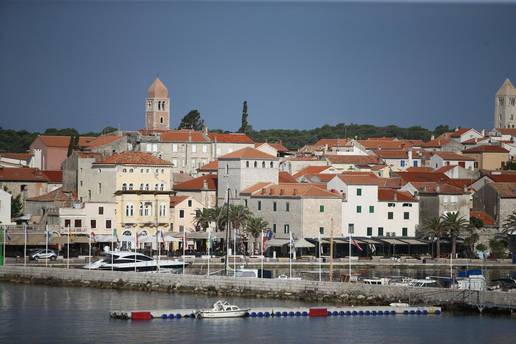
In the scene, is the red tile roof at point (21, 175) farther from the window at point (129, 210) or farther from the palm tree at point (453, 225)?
the palm tree at point (453, 225)

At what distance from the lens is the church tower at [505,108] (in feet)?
473

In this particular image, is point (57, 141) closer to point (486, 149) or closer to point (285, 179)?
point (285, 179)

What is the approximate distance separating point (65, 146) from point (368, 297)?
5264cm

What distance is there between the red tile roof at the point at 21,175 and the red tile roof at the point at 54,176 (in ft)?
1.29

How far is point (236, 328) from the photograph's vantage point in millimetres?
48281

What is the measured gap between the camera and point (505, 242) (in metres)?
79.5

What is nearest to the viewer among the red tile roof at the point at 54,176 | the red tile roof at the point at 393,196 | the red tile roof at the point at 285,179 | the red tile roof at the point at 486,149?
the red tile roof at the point at 393,196

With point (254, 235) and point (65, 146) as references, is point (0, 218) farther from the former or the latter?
point (65, 146)

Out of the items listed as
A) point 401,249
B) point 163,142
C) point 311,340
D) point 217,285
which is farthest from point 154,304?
point 163,142

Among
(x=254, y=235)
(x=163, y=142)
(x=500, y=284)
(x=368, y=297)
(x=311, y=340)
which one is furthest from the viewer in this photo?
(x=163, y=142)

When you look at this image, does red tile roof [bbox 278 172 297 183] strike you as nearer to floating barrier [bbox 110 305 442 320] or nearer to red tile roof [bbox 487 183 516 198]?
red tile roof [bbox 487 183 516 198]

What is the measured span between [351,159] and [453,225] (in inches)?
→ 813

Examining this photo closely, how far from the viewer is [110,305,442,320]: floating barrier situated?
165ft

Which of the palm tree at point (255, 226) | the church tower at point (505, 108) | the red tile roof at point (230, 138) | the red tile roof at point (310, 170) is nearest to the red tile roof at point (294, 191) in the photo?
the palm tree at point (255, 226)
